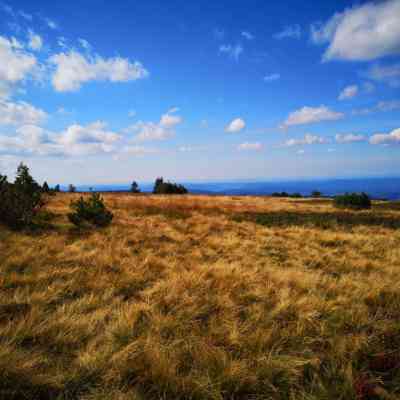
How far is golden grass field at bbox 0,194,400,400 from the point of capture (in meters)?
2.10

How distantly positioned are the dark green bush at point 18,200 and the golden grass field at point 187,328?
2.56m

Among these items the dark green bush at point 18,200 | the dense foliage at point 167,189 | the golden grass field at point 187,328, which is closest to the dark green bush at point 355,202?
the golden grass field at point 187,328

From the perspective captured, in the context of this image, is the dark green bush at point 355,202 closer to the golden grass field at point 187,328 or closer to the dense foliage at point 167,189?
the golden grass field at point 187,328

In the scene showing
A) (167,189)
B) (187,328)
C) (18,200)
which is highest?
(167,189)

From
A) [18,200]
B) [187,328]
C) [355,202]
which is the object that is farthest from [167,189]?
A: [187,328]

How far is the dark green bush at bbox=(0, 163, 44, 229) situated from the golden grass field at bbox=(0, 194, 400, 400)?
2.56 m

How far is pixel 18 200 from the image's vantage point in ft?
27.4

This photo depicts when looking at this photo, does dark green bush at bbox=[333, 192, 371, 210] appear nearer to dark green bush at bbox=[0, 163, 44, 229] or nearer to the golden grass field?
the golden grass field

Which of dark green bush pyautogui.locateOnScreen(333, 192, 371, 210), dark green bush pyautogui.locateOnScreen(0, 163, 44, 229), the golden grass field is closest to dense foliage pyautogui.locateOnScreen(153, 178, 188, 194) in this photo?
dark green bush pyautogui.locateOnScreen(333, 192, 371, 210)

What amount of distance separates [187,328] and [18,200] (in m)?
8.85

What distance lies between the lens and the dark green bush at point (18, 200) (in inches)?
315

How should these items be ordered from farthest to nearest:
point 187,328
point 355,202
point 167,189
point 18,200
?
point 167,189, point 355,202, point 18,200, point 187,328

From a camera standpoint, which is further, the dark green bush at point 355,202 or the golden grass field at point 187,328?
the dark green bush at point 355,202

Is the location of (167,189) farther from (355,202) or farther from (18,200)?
(18,200)
